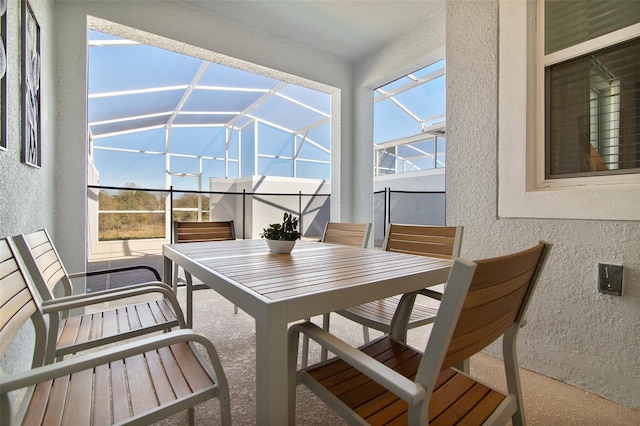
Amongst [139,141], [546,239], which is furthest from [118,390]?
[139,141]

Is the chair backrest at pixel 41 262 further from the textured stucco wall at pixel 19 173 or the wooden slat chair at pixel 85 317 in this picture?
the textured stucco wall at pixel 19 173

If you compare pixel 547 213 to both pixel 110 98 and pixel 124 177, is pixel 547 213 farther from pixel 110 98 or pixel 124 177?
pixel 124 177

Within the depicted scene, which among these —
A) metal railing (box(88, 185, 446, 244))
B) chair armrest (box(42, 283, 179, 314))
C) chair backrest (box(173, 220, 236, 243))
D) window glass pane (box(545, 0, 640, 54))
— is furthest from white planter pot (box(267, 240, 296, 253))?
metal railing (box(88, 185, 446, 244))

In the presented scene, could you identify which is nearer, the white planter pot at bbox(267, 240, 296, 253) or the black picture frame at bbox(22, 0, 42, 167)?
the black picture frame at bbox(22, 0, 42, 167)

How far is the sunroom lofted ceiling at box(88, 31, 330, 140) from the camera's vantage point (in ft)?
13.8

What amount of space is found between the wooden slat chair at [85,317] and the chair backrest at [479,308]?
1.02 meters

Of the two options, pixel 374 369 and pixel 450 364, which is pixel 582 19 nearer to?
pixel 450 364

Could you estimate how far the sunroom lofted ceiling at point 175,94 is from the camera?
421 cm

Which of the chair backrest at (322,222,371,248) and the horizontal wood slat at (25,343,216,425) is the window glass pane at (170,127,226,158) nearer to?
the chair backrest at (322,222,371,248)

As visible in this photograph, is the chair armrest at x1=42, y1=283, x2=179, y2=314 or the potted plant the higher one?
the potted plant

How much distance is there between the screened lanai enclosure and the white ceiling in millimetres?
530

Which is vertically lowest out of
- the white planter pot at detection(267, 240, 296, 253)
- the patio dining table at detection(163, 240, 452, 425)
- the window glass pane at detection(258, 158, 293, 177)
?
the patio dining table at detection(163, 240, 452, 425)

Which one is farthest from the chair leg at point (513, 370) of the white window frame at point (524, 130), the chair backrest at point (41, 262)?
the chair backrest at point (41, 262)

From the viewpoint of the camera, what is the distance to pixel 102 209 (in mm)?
5191
